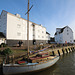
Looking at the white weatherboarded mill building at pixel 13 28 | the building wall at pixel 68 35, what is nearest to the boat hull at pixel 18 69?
the white weatherboarded mill building at pixel 13 28

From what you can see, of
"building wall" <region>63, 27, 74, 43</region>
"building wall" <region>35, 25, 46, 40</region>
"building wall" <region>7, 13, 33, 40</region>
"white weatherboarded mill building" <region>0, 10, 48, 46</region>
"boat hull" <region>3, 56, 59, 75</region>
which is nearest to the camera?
"boat hull" <region>3, 56, 59, 75</region>

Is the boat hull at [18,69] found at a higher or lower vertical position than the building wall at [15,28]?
lower

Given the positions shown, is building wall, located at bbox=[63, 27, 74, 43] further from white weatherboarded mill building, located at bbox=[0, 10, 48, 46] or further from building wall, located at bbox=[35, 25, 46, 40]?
white weatherboarded mill building, located at bbox=[0, 10, 48, 46]

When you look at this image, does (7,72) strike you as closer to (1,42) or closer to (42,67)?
(42,67)

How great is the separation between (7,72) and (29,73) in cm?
306

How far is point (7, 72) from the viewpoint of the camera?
7727mm

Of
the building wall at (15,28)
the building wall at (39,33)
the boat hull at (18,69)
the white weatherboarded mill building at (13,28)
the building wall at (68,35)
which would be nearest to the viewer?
the boat hull at (18,69)

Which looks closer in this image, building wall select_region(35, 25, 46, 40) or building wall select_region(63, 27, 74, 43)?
building wall select_region(35, 25, 46, 40)

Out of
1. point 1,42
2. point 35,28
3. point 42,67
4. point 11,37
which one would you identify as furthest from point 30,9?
point 35,28

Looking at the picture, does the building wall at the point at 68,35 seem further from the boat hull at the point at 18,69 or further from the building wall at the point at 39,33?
the boat hull at the point at 18,69

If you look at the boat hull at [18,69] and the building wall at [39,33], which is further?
the building wall at [39,33]

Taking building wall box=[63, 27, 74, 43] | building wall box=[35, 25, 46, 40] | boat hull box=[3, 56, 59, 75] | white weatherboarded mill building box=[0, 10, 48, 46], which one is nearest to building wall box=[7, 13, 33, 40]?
white weatherboarded mill building box=[0, 10, 48, 46]

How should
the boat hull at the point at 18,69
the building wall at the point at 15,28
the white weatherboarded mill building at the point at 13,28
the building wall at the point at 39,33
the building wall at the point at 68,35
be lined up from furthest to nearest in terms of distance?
the building wall at the point at 68,35 → the building wall at the point at 39,33 → the building wall at the point at 15,28 → the white weatherboarded mill building at the point at 13,28 → the boat hull at the point at 18,69

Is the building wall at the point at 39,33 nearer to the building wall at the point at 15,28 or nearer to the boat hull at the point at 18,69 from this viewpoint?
the building wall at the point at 15,28
